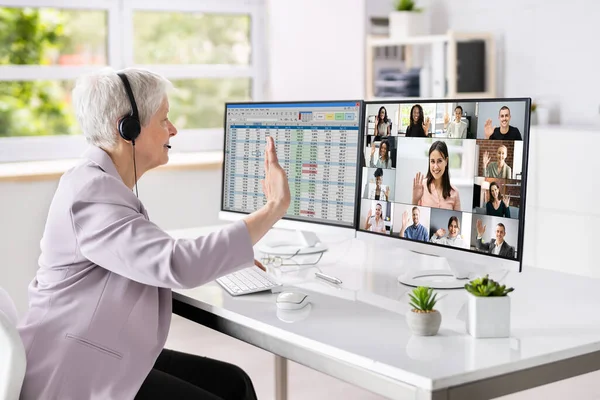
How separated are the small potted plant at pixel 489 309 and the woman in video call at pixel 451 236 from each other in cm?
35

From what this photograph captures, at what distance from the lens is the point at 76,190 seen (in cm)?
161

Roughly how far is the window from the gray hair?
5.84 ft

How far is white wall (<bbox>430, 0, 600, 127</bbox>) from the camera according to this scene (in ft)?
11.8

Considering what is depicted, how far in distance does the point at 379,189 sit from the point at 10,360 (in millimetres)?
1029

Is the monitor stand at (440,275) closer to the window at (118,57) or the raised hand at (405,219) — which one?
the raised hand at (405,219)

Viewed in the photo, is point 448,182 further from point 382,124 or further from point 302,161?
point 302,161

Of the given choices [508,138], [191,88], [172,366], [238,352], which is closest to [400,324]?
[508,138]

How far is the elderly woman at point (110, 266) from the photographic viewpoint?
5.09ft

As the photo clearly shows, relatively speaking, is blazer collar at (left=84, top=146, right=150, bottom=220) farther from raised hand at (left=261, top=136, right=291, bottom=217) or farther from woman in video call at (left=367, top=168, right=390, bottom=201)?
woman in video call at (left=367, top=168, right=390, bottom=201)

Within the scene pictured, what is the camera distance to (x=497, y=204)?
1.78m

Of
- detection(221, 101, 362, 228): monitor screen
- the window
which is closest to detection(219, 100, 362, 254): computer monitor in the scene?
detection(221, 101, 362, 228): monitor screen

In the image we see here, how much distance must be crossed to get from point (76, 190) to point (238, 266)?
0.37 meters

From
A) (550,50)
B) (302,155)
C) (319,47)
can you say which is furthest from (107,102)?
(319,47)

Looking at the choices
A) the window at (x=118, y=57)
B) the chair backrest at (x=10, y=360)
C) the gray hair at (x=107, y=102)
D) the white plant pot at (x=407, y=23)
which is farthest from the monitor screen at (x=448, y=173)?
the white plant pot at (x=407, y=23)
